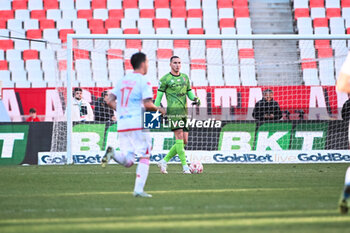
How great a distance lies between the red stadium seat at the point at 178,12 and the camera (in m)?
25.8

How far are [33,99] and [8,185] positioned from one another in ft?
34.8

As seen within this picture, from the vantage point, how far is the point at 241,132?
671 inches

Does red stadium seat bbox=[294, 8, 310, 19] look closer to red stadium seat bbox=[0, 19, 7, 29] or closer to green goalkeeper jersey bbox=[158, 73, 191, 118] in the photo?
red stadium seat bbox=[0, 19, 7, 29]

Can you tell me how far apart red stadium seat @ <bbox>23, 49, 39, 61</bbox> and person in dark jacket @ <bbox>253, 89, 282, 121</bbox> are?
10578mm

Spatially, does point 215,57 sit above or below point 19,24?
below

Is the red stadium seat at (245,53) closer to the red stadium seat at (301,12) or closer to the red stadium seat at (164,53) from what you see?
the red stadium seat at (164,53)

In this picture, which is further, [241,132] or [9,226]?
[241,132]

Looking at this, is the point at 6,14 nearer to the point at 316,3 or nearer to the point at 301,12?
the point at 301,12

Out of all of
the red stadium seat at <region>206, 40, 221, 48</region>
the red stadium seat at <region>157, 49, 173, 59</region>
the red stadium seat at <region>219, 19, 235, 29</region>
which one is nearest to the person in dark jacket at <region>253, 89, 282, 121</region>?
the red stadium seat at <region>206, 40, 221, 48</region>

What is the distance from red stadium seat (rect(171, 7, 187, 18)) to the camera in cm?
2584

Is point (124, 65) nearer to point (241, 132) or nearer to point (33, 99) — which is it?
point (33, 99)

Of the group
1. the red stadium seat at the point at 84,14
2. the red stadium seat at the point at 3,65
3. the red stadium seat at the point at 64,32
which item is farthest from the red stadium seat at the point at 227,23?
the red stadium seat at the point at 3,65

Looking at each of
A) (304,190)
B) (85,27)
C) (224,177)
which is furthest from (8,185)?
(85,27)

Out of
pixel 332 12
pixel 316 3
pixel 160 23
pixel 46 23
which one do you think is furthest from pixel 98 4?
pixel 332 12
